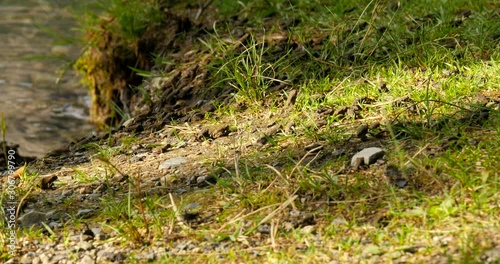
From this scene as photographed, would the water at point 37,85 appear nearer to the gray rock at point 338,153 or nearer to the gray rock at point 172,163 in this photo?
the gray rock at point 172,163

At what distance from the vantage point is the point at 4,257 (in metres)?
2.89

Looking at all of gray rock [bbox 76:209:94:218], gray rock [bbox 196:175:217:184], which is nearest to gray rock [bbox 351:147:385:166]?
gray rock [bbox 196:175:217:184]

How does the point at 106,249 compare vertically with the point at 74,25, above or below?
above

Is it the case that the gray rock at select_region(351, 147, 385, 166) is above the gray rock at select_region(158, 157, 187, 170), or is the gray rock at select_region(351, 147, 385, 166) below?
above

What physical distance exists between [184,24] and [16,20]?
162 inches

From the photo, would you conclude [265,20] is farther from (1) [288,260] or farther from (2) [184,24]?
(1) [288,260]

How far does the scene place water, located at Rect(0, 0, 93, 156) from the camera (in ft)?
20.2

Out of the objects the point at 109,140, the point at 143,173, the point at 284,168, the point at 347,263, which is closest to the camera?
the point at 347,263

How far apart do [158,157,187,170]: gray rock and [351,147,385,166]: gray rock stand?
82cm

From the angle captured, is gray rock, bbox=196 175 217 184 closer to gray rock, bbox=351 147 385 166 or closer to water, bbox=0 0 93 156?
gray rock, bbox=351 147 385 166

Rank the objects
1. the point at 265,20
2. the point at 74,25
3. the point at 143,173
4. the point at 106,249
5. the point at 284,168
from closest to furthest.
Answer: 1. the point at 106,249
2. the point at 284,168
3. the point at 143,173
4. the point at 265,20
5. the point at 74,25

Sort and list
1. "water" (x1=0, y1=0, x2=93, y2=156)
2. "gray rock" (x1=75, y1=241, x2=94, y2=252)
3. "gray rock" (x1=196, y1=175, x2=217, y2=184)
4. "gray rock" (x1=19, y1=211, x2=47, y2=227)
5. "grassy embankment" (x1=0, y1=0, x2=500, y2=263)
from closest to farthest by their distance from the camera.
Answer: "grassy embankment" (x1=0, y1=0, x2=500, y2=263), "gray rock" (x1=75, y1=241, x2=94, y2=252), "gray rock" (x1=19, y1=211, x2=47, y2=227), "gray rock" (x1=196, y1=175, x2=217, y2=184), "water" (x1=0, y1=0, x2=93, y2=156)

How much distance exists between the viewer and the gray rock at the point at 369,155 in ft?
10.4

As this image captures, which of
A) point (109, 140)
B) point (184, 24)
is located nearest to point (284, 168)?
point (109, 140)
